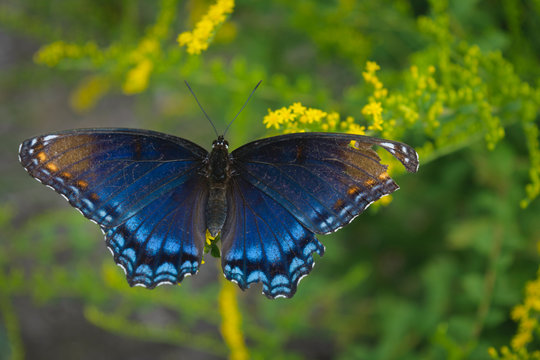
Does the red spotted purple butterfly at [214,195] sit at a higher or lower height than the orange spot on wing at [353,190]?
higher

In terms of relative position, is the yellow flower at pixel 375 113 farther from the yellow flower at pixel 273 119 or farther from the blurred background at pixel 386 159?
the yellow flower at pixel 273 119

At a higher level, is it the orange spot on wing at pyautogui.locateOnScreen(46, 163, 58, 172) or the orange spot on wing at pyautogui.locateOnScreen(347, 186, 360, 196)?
the orange spot on wing at pyautogui.locateOnScreen(46, 163, 58, 172)

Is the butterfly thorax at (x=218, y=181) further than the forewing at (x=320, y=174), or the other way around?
the butterfly thorax at (x=218, y=181)

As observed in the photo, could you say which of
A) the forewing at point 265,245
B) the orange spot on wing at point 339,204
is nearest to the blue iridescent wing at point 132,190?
the forewing at point 265,245

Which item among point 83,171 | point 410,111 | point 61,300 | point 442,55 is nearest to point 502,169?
point 442,55

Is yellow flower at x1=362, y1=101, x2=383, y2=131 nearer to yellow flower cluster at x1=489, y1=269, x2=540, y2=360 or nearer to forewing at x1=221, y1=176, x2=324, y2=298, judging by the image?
forewing at x1=221, y1=176, x2=324, y2=298

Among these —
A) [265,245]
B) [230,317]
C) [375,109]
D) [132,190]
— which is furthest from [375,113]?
[230,317]

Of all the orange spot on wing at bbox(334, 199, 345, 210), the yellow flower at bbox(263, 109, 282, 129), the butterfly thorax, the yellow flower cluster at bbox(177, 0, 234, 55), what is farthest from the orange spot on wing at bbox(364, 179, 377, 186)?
the yellow flower cluster at bbox(177, 0, 234, 55)

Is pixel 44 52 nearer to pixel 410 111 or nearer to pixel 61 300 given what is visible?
pixel 410 111
